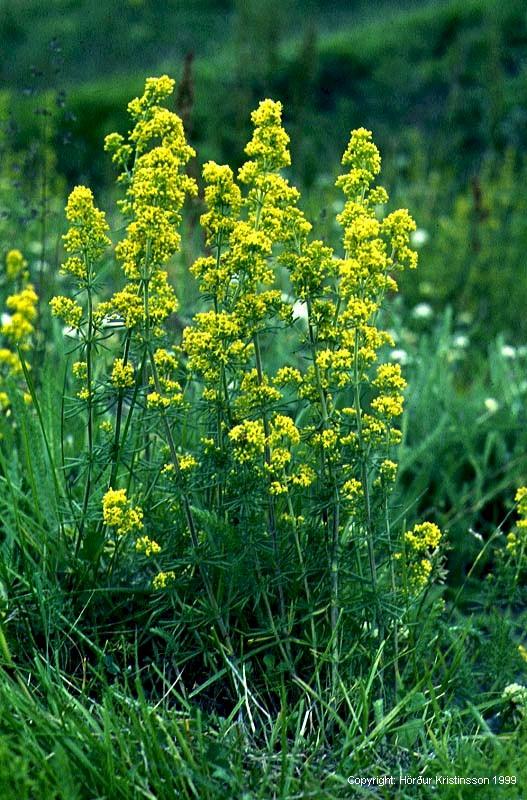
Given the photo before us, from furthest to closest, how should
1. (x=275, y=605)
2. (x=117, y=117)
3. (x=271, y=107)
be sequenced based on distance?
1. (x=117, y=117)
2. (x=275, y=605)
3. (x=271, y=107)

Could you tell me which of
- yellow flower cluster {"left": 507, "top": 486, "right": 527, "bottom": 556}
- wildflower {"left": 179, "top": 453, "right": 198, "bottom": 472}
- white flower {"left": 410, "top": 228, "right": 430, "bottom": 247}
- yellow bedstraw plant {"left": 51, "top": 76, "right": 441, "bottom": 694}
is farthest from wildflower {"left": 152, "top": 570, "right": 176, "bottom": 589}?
white flower {"left": 410, "top": 228, "right": 430, "bottom": 247}

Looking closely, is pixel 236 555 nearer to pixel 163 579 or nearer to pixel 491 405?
pixel 163 579

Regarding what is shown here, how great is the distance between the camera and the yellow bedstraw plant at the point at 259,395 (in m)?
2.55

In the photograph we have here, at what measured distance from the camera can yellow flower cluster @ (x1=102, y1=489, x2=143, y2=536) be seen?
8.36 feet

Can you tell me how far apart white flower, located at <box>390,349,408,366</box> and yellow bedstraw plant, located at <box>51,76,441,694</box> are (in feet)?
6.03

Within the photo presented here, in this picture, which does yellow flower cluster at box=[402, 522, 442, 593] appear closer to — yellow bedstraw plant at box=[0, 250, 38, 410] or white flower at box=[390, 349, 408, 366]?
yellow bedstraw plant at box=[0, 250, 38, 410]

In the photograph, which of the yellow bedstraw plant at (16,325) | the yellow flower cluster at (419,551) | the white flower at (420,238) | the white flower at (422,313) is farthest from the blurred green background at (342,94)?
the yellow flower cluster at (419,551)

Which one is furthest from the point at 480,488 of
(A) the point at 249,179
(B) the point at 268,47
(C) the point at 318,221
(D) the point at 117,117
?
(D) the point at 117,117

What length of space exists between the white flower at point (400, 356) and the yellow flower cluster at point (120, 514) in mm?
2217

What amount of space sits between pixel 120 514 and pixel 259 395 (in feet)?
1.51

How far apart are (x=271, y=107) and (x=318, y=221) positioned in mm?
2466

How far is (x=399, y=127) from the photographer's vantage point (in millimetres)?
11414

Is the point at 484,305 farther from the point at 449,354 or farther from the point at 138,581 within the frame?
the point at 138,581

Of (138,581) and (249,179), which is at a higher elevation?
(249,179)
